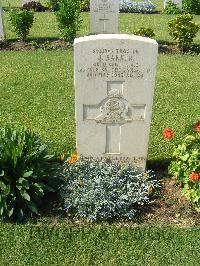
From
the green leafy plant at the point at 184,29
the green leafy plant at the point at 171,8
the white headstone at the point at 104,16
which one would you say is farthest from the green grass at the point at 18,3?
the green leafy plant at the point at 184,29

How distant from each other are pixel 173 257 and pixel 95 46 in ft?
8.94

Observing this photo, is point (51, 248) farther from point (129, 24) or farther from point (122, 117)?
point (129, 24)

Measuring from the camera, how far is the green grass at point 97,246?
477cm

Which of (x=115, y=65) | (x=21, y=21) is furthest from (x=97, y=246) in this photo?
(x=21, y=21)

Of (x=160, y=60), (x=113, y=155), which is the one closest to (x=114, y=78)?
(x=113, y=155)

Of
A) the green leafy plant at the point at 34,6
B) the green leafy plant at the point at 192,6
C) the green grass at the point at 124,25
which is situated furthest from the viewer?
the green leafy plant at the point at 192,6

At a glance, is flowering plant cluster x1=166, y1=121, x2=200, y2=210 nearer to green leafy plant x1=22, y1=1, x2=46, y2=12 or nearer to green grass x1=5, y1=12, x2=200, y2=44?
green grass x1=5, y1=12, x2=200, y2=44

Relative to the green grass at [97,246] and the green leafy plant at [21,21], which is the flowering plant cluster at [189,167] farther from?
the green leafy plant at [21,21]

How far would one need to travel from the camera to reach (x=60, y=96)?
9.19 metres

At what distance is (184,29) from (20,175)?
9114mm

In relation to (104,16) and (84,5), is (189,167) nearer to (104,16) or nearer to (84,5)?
(104,16)

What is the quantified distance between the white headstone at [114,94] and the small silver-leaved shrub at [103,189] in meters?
0.22

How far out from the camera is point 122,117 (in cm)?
559

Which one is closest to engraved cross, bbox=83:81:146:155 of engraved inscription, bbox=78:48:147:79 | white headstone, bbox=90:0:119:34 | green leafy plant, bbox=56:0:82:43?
engraved inscription, bbox=78:48:147:79
